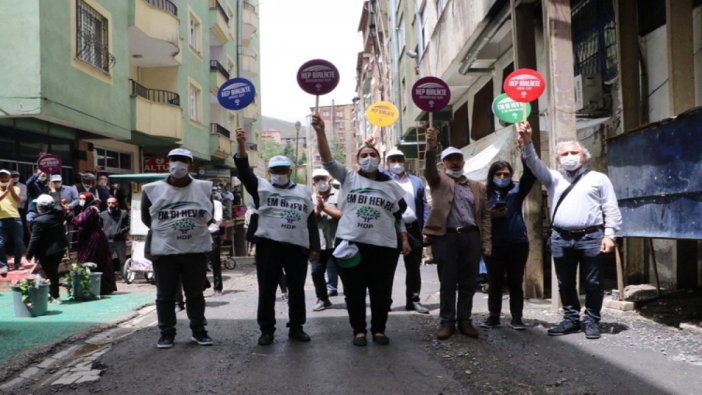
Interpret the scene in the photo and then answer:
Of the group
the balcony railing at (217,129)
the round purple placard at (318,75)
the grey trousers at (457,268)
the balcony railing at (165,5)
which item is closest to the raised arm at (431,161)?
the grey trousers at (457,268)

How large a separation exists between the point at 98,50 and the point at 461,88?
402 inches

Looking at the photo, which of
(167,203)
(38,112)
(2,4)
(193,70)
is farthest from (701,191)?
(193,70)

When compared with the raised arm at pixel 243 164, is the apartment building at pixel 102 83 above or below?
above

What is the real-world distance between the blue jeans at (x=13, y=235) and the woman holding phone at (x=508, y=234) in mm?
9518

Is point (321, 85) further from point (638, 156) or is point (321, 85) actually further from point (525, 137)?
point (638, 156)

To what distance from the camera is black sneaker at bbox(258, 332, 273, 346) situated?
228 inches

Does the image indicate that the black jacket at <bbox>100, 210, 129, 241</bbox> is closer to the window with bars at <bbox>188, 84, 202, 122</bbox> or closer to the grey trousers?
the grey trousers

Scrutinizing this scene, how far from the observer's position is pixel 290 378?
4645mm

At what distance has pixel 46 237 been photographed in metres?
9.41

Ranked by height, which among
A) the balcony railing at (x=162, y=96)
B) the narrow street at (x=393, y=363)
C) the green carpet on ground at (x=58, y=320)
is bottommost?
the green carpet on ground at (x=58, y=320)

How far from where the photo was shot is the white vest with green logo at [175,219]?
5.74 metres

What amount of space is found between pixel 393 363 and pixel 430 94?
348 cm

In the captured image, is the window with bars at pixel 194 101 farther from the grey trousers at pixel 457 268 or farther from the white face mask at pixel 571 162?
the white face mask at pixel 571 162

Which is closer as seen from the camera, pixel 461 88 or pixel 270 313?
pixel 270 313
